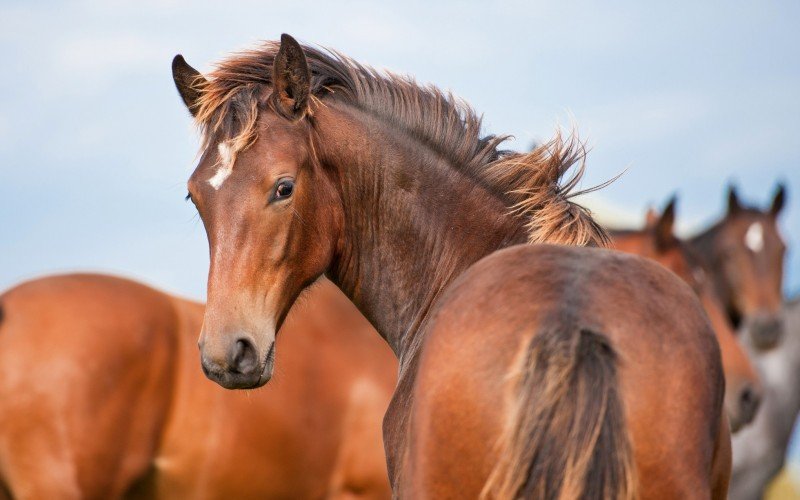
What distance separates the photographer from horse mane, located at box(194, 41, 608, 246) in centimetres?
331

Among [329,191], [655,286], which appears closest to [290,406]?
[329,191]

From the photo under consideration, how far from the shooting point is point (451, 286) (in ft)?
8.46

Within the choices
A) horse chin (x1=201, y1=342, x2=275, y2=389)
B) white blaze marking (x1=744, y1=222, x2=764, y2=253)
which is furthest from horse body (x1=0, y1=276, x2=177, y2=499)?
white blaze marking (x1=744, y1=222, x2=764, y2=253)

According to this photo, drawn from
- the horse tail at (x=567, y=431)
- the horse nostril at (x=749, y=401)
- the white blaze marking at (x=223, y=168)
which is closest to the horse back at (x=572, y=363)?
the horse tail at (x=567, y=431)

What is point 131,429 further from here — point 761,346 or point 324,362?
point 761,346

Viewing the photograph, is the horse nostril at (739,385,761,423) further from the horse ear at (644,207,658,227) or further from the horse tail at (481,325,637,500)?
the horse tail at (481,325,637,500)

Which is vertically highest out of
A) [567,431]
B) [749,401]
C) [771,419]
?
[567,431]

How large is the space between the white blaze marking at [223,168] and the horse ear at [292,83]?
31cm

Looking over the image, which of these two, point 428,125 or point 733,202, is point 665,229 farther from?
point 428,125

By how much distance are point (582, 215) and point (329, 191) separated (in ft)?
3.10

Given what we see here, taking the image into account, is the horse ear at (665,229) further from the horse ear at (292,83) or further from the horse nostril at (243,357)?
the horse nostril at (243,357)

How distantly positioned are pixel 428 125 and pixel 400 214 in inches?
15.0

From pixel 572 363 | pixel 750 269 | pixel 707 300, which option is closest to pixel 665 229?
pixel 707 300

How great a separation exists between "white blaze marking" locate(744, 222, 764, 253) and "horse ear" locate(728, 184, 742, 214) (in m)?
0.28
